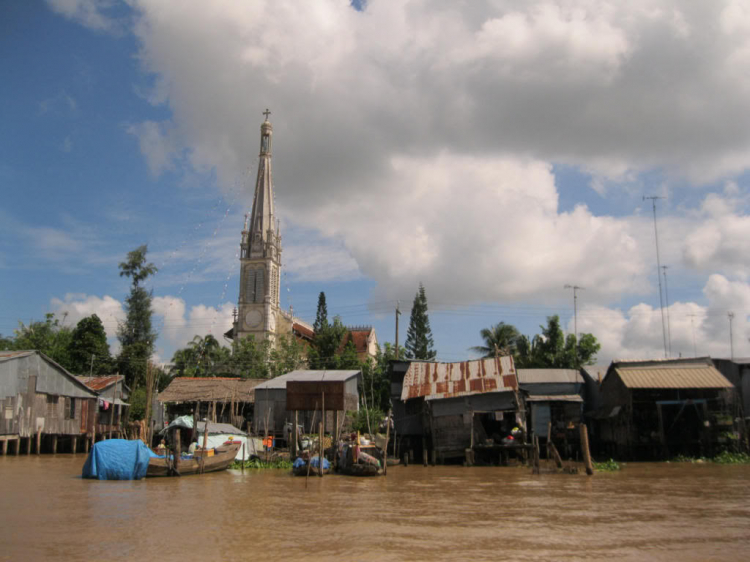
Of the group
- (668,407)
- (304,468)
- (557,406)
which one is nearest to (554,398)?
(557,406)

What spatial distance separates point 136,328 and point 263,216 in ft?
110

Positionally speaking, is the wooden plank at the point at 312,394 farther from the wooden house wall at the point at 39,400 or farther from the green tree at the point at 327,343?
the green tree at the point at 327,343

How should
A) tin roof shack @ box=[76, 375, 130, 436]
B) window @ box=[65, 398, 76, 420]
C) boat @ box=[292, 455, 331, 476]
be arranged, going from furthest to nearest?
tin roof shack @ box=[76, 375, 130, 436] < window @ box=[65, 398, 76, 420] < boat @ box=[292, 455, 331, 476]

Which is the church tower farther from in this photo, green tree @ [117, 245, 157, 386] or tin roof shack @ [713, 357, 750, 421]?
tin roof shack @ [713, 357, 750, 421]

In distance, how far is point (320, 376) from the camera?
124 feet

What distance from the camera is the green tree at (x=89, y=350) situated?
166 ft

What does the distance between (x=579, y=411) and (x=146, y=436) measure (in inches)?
813

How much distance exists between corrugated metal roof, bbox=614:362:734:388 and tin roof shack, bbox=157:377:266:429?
2162 cm

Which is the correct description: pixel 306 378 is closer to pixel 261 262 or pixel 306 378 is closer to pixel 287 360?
Result: pixel 287 360

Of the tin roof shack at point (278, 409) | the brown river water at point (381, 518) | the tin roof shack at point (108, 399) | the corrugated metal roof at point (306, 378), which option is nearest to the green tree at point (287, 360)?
the tin roof shack at point (108, 399)

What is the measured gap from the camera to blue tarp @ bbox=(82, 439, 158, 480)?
21656mm

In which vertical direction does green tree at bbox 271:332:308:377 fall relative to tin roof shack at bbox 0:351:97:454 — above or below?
above

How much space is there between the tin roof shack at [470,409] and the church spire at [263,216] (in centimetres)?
5521

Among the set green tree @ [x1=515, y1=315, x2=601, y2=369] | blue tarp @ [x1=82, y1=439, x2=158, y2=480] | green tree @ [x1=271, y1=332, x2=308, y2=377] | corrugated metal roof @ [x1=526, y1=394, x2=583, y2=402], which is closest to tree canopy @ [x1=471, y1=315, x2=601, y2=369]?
green tree @ [x1=515, y1=315, x2=601, y2=369]
